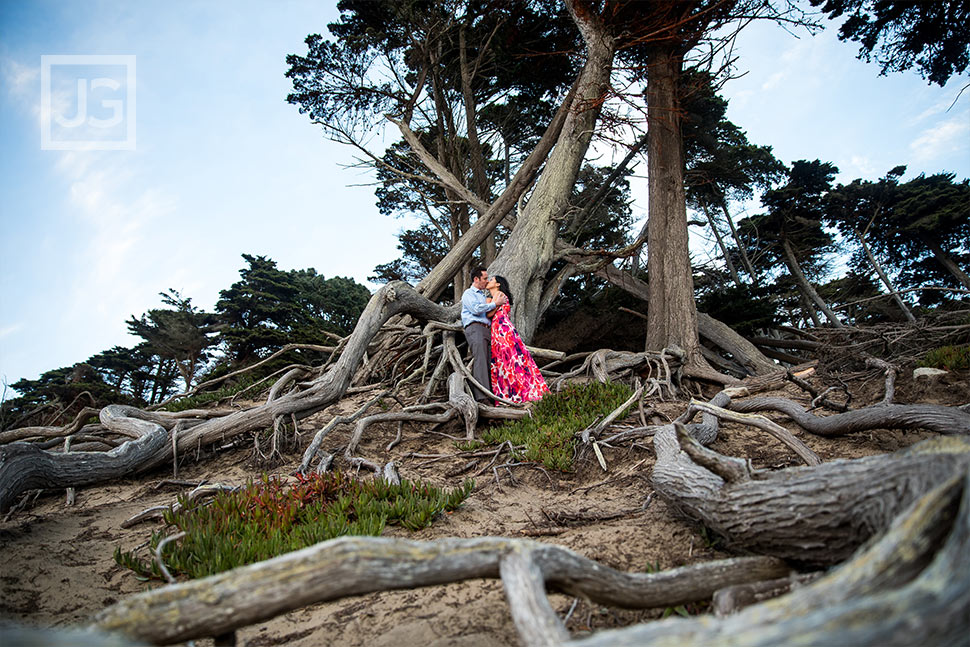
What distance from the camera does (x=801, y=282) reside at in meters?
15.7

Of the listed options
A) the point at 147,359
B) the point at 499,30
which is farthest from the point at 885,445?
the point at 147,359

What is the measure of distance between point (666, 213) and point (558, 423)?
604 centimetres

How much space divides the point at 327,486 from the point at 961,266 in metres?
21.9

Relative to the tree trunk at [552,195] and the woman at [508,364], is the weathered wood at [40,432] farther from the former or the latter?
the tree trunk at [552,195]

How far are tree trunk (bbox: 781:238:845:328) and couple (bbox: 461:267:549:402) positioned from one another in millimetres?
10400

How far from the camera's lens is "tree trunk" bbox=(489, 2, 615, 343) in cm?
842

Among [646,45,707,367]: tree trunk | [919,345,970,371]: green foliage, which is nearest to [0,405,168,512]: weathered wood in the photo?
[646,45,707,367]: tree trunk

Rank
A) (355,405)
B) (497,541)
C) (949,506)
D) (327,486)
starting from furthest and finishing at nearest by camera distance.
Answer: (355,405), (327,486), (497,541), (949,506)

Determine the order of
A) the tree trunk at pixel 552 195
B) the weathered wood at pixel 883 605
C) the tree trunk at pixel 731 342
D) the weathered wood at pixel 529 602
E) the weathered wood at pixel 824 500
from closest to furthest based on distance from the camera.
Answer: the weathered wood at pixel 883 605, the weathered wood at pixel 529 602, the weathered wood at pixel 824 500, the tree trunk at pixel 552 195, the tree trunk at pixel 731 342

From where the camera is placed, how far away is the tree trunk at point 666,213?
8.82 meters

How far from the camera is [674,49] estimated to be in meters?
9.62

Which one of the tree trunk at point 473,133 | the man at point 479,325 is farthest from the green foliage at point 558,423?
the tree trunk at point 473,133

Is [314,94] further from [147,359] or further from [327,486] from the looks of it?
[327,486]

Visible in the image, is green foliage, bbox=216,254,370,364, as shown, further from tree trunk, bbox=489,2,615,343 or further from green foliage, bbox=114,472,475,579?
green foliage, bbox=114,472,475,579
